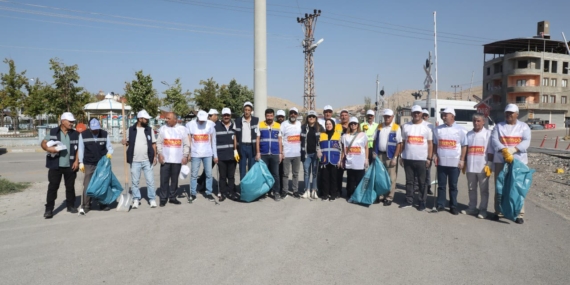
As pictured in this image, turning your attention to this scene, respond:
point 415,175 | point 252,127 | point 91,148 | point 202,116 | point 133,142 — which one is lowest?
point 415,175

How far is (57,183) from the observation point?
23.3ft

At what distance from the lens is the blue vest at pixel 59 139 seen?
7043 mm

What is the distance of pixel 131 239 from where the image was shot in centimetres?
579

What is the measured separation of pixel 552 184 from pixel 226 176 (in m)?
8.80

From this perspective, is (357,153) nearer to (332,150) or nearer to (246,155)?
(332,150)

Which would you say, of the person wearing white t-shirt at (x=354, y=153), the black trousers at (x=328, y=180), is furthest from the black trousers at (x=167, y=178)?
the person wearing white t-shirt at (x=354, y=153)

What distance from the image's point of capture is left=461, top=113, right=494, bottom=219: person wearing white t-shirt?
715 cm

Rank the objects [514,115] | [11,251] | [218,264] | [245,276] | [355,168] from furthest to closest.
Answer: [355,168]
[514,115]
[11,251]
[218,264]
[245,276]

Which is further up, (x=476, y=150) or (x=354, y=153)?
(x=476, y=150)

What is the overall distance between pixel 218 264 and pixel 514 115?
5.61 meters

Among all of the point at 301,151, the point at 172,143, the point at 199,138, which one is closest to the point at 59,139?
the point at 172,143

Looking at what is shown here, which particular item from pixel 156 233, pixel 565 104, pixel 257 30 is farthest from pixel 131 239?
pixel 565 104

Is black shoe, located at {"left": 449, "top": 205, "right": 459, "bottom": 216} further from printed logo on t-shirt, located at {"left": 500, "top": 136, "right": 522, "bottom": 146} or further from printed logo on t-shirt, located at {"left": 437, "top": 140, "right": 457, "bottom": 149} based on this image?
printed logo on t-shirt, located at {"left": 500, "top": 136, "right": 522, "bottom": 146}

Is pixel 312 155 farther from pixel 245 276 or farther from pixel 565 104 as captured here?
pixel 565 104
